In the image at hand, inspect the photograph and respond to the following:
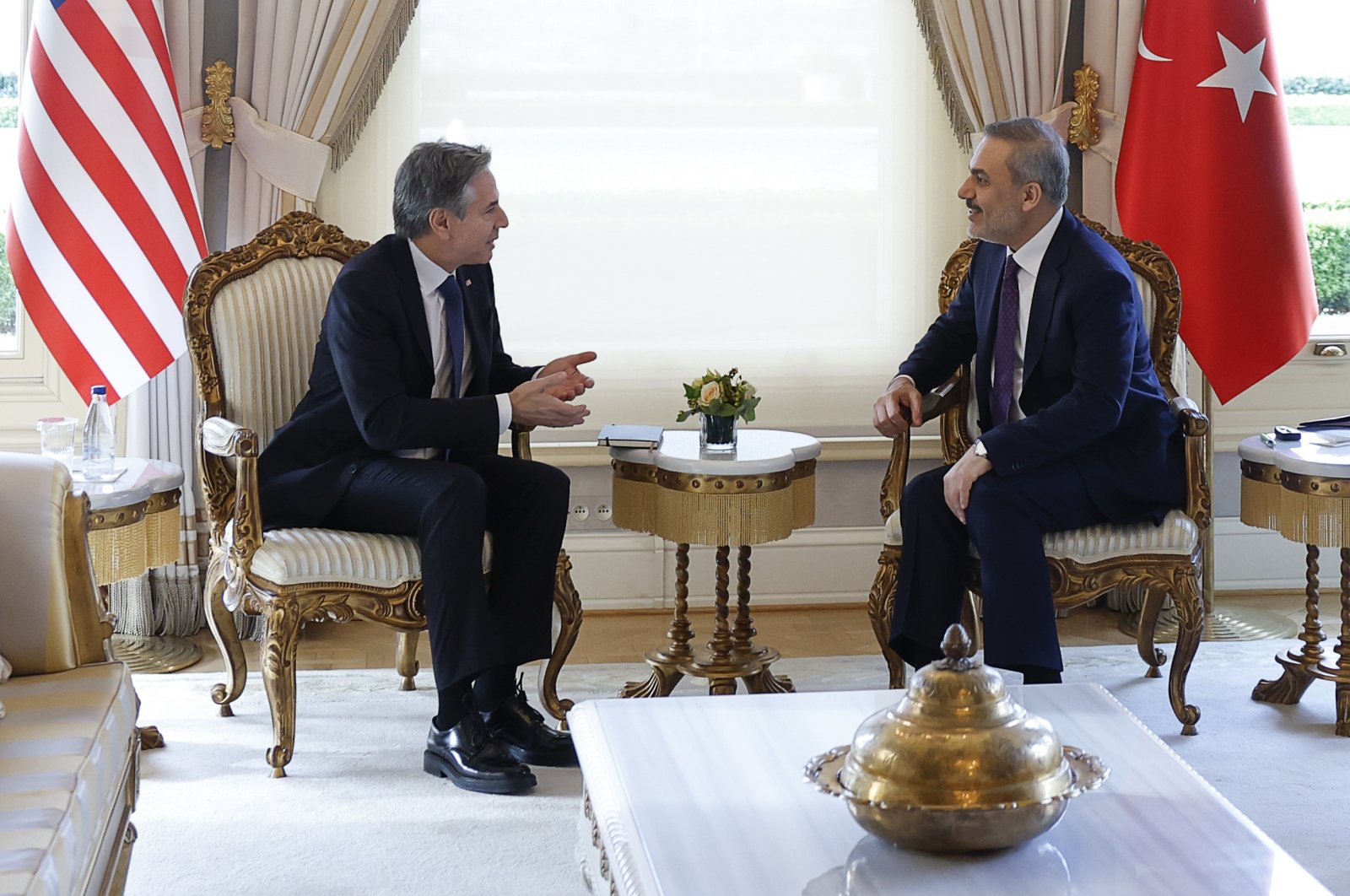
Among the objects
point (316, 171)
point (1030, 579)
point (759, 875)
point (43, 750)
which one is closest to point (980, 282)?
point (1030, 579)

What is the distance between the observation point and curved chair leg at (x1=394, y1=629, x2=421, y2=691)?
12.0 feet

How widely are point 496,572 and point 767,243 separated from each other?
174 cm

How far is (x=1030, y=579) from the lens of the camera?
3123 mm

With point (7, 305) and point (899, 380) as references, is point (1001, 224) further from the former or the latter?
point (7, 305)

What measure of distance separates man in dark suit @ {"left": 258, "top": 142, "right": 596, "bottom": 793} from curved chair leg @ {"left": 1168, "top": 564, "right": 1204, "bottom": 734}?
139cm

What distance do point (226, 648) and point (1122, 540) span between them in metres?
2.08

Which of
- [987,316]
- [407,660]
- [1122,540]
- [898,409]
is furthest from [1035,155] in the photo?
[407,660]

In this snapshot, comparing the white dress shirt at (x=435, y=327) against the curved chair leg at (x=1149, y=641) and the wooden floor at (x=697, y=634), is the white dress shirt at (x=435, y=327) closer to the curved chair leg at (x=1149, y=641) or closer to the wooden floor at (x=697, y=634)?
the wooden floor at (x=697, y=634)

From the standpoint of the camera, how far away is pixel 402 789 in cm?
301

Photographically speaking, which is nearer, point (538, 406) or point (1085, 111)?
point (538, 406)

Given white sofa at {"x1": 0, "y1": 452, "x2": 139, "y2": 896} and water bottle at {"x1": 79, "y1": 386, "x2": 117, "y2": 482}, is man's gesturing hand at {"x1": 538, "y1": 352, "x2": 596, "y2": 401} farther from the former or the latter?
white sofa at {"x1": 0, "y1": 452, "x2": 139, "y2": 896}

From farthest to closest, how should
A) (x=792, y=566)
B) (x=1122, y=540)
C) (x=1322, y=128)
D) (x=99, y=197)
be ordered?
(x=1322, y=128) → (x=792, y=566) → (x=99, y=197) → (x=1122, y=540)

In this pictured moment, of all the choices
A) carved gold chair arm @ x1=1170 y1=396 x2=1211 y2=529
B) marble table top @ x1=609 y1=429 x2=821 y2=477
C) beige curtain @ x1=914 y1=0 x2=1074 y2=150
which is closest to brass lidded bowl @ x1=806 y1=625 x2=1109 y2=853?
marble table top @ x1=609 y1=429 x2=821 y2=477

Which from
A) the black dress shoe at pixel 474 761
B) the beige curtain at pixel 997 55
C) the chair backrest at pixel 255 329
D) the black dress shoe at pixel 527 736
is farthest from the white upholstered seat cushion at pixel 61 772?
the beige curtain at pixel 997 55
